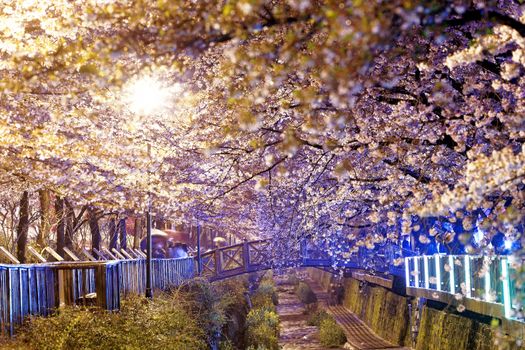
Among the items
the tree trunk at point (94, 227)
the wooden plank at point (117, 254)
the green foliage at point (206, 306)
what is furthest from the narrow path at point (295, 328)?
the tree trunk at point (94, 227)

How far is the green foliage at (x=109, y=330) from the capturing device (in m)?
11.3

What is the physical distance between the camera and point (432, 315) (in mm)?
22391

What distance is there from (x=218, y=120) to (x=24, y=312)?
A: 5396 millimetres

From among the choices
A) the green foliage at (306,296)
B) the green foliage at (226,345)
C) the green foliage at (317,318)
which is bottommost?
the green foliage at (306,296)

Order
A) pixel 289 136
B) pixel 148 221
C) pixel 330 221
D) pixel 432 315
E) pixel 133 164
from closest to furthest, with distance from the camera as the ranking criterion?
1. pixel 289 136
2. pixel 133 164
3. pixel 148 221
4. pixel 330 221
5. pixel 432 315

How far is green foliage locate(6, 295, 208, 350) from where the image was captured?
37.1 feet

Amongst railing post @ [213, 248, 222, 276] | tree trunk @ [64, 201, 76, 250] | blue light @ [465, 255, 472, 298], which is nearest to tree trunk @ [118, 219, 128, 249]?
tree trunk @ [64, 201, 76, 250]

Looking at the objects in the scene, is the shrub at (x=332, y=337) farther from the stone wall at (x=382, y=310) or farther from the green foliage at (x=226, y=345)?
the green foliage at (x=226, y=345)

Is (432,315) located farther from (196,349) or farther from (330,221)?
(196,349)

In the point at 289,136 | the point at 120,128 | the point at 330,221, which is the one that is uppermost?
the point at 120,128

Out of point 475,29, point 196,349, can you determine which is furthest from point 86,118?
point 475,29

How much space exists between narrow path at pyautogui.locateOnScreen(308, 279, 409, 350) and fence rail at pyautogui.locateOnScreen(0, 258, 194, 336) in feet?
43.4

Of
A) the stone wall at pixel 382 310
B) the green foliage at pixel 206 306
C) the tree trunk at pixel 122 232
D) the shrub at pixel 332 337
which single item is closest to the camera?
the green foliage at pixel 206 306

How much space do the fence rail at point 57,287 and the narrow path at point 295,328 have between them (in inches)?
546
